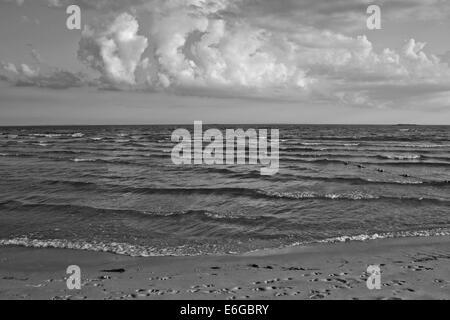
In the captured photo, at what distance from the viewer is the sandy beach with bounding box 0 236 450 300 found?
7.47 metres

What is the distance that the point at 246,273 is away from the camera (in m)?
8.55

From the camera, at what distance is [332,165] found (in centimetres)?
2875

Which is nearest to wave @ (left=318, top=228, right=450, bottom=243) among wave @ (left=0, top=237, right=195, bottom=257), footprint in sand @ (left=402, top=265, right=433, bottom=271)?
footprint in sand @ (left=402, top=265, right=433, bottom=271)

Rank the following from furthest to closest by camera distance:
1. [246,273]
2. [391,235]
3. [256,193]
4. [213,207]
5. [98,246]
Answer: [256,193] < [213,207] < [391,235] < [98,246] < [246,273]

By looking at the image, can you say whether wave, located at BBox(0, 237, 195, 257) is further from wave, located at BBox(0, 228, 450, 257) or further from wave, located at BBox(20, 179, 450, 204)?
wave, located at BBox(20, 179, 450, 204)

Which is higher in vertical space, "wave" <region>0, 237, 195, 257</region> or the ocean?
the ocean

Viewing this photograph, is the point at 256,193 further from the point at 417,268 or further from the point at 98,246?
the point at 417,268

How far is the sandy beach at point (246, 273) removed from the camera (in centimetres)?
747

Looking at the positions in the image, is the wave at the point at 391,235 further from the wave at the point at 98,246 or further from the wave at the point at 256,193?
the wave at the point at 256,193

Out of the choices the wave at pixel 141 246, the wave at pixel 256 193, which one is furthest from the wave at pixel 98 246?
the wave at pixel 256 193


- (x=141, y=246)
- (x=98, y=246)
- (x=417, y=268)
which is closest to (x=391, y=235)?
(x=417, y=268)

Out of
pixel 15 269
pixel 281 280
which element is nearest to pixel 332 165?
pixel 281 280
